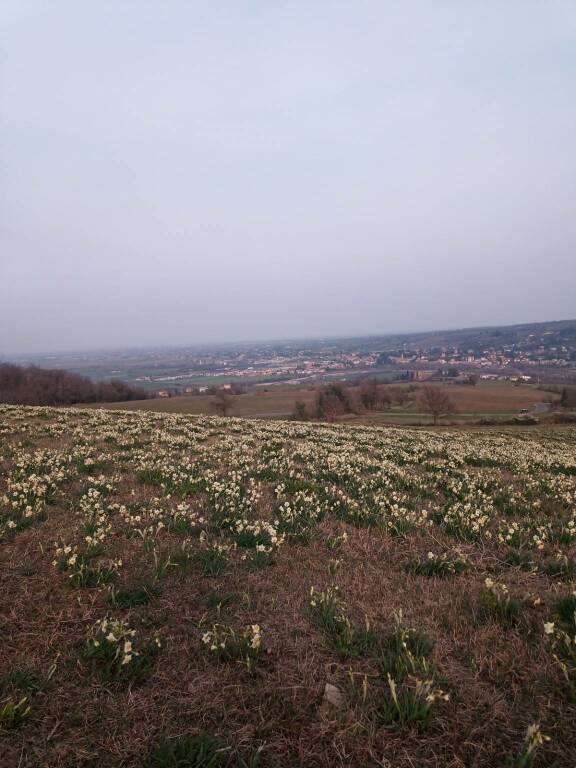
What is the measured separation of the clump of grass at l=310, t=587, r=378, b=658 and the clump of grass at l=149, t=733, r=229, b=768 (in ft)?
4.53

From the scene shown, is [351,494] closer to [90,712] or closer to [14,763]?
[90,712]

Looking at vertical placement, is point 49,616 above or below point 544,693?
above

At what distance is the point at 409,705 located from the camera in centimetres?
309

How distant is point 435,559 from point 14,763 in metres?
4.71

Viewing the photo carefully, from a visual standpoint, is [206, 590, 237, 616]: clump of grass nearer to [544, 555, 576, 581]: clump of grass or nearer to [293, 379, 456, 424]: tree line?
[544, 555, 576, 581]: clump of grass

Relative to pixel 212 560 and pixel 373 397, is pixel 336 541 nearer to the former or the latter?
pixel 212 560

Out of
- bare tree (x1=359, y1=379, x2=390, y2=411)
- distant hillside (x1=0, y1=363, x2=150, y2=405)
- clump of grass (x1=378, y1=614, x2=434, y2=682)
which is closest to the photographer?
clump of grass (x1=378, y1=614, x2=434, y2=682)

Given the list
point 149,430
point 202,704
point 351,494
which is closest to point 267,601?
point 202,704

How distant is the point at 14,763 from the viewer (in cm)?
274

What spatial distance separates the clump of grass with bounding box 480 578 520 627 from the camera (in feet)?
13.8

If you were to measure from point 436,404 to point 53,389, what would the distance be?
7129cm

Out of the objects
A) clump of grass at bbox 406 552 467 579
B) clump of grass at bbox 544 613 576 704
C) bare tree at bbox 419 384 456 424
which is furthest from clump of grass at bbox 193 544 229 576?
bare tree at bbox 419 384 456 424

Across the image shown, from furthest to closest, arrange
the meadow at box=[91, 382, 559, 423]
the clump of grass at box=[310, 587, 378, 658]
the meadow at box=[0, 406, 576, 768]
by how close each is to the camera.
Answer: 1. the meadow at box=[91, 382, 559, 423]
2. the clump of grass at box=[310, 587, 378, 658]
3. the meadow at box=[0, 406, 576, 768]

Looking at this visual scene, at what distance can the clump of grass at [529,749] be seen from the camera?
2668 mm
